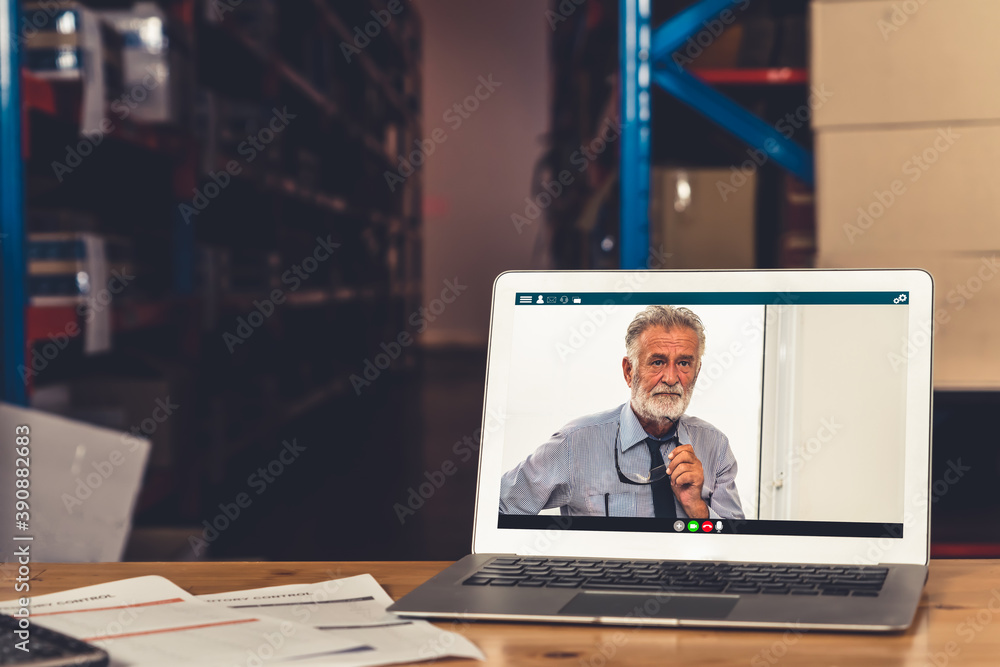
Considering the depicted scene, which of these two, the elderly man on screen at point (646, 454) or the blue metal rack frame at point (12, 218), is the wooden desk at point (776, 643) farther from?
the blue metal rack frame at point (12, 218)

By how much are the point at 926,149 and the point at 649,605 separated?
1.17 m

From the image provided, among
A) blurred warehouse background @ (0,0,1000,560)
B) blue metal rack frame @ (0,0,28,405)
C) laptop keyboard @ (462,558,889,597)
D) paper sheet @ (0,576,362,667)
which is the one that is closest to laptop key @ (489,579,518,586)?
laptop keyboard @ (462,558,889,597)

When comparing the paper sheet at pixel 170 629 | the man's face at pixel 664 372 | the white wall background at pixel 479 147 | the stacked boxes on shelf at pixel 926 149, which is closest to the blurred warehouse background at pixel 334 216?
the stacked boxes on shelf at pixel 926 149

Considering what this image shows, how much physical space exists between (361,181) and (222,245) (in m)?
1.67

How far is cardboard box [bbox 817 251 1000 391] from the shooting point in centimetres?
142

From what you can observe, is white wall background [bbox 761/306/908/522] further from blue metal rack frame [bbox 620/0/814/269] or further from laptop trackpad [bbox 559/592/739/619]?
blue metal rack frame [bbox 620/0/814/269]

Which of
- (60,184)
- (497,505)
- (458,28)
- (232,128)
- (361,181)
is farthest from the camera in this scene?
(458,28)

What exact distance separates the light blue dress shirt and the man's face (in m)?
0.01

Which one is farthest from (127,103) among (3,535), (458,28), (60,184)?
(458,28)

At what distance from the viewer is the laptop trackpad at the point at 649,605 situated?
0.53m

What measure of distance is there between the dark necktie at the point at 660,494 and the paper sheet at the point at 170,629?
0.24 metres

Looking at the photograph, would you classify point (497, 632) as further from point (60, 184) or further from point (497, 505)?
point (60, 184)

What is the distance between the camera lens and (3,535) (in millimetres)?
1393

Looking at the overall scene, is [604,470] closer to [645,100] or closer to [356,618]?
[356,618]
